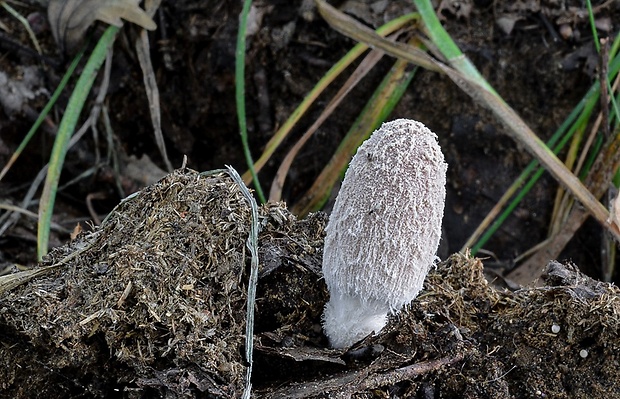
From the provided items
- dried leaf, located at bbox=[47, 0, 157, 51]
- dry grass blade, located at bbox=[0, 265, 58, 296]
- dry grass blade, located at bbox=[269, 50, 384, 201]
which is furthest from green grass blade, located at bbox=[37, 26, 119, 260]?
dry grass blade, located at bbox=[269, 50, 384, 201]

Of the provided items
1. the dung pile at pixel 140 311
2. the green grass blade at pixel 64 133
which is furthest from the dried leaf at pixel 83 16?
the dung pile at pixel 140 311

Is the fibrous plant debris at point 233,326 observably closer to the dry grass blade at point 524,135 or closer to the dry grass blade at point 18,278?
the dry grass blade at point 18,278

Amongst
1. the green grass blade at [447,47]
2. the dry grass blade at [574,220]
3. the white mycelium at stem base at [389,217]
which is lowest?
the dry grass blade at [574,220]

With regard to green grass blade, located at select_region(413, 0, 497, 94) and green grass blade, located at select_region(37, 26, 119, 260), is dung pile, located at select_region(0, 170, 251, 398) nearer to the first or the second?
green grass blade, located at select_region(37, 26, 119, 260)

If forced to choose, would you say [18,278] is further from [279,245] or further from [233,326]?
[279,245]

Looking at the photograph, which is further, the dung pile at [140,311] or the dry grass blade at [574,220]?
the dry grass blade at [574,220]

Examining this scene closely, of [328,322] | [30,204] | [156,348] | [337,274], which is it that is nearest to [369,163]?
[337,274]

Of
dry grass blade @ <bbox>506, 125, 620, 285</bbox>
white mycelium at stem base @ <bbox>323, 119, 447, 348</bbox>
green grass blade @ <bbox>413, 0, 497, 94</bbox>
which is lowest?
dry grass blade @ <bbox>506, 125, 620, 285</bbox>
